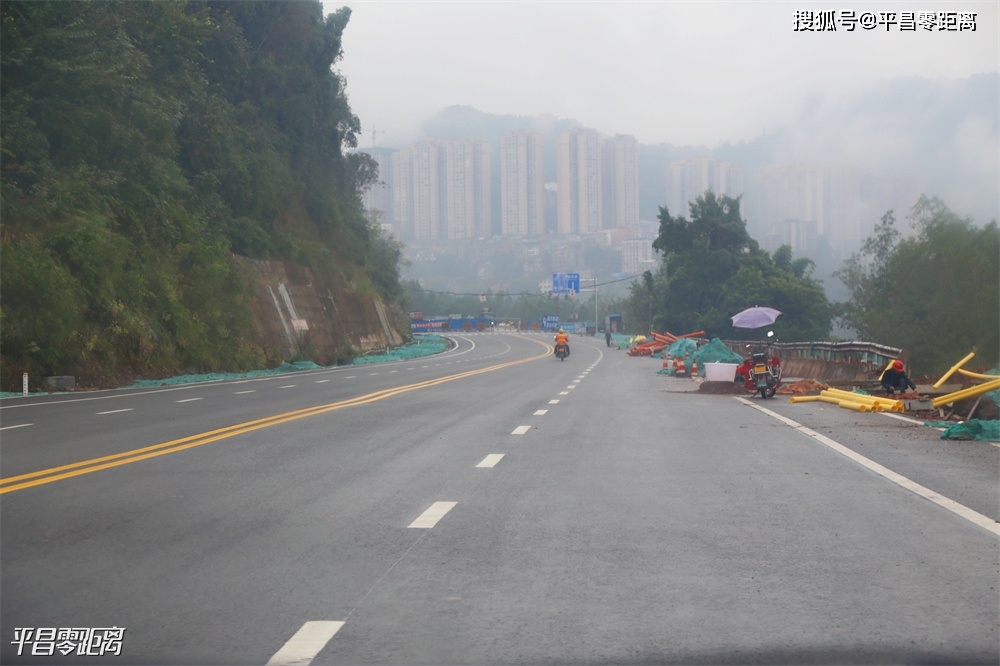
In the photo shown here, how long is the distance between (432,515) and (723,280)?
8927cm

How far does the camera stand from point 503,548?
22.8 ft

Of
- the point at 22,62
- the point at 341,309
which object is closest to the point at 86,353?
the point at 22,62

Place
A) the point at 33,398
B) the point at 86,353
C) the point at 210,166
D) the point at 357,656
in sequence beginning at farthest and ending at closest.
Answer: the point at 210,166
the point at 86,353
the point at 33,398
the point at 357,656

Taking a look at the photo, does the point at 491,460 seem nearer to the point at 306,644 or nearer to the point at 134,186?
the point at 306,644

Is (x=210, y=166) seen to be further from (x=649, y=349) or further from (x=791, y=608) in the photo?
(x=791, y=608)

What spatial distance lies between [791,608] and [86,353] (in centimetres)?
2880

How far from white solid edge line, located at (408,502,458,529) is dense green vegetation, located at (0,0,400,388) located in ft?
73.8

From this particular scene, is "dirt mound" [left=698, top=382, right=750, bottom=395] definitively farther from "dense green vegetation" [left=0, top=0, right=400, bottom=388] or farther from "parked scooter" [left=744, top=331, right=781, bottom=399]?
"dense green vegetation" [left=0, top=0, right=400, bottom=388]

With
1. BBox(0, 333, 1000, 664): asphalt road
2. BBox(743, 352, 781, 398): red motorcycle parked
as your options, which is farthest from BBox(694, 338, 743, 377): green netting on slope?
BBox(0, 333, 1000, 664): asphalt road

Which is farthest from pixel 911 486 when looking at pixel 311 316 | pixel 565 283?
pixel 565 283

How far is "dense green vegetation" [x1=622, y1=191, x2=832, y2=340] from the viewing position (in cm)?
8531

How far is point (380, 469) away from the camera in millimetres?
11031

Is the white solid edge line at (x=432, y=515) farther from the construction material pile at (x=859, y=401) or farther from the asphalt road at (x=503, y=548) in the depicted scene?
the construction material pile at (x=859, y=401)

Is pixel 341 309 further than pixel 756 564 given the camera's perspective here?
Yes
